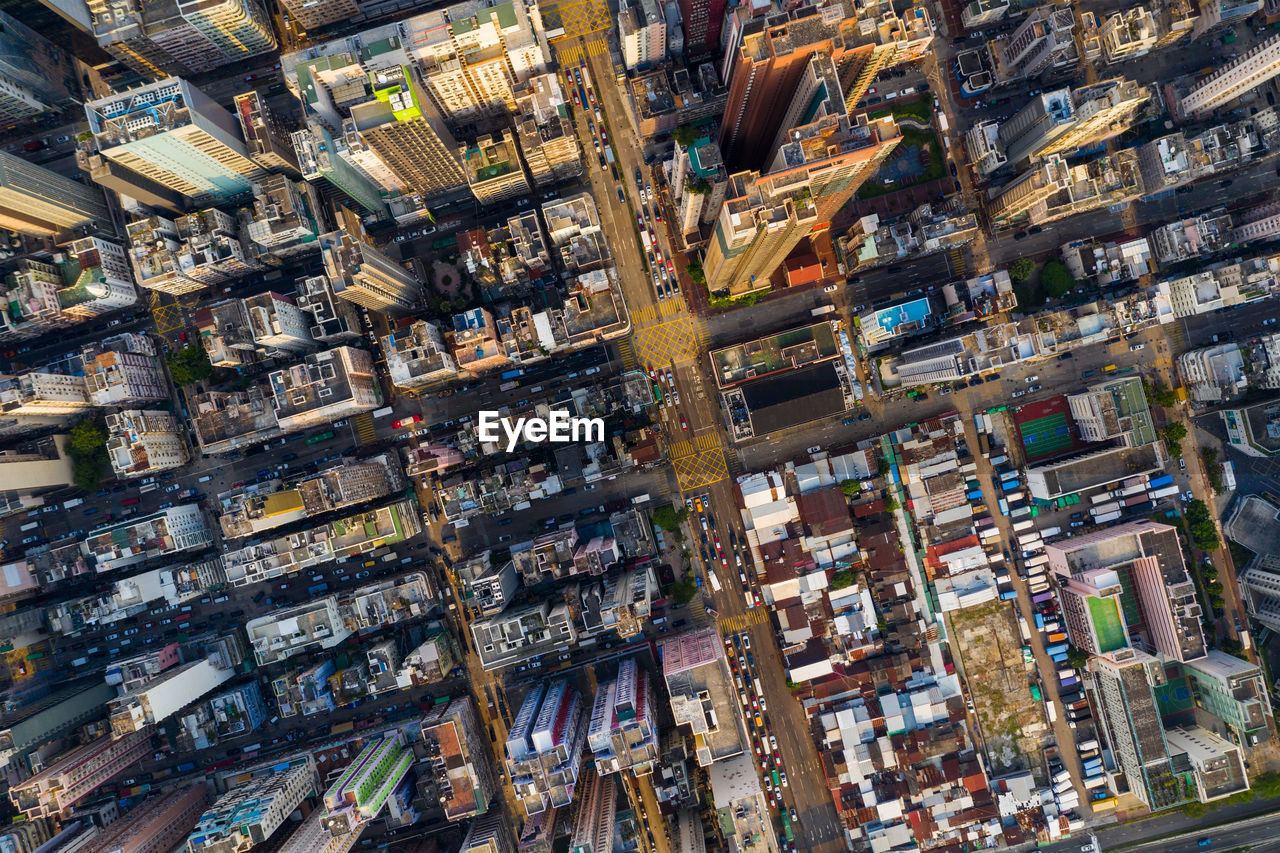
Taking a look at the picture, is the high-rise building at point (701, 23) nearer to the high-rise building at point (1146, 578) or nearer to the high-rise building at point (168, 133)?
the high-rise building at point (168, 133)

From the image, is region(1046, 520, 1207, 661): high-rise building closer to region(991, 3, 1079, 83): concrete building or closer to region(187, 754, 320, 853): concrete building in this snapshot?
region(991, 3, 1079, 83): concrete building

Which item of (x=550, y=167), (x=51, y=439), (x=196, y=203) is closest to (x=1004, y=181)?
(x=550, y=167)

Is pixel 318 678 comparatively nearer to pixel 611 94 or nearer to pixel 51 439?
pixel 51 439

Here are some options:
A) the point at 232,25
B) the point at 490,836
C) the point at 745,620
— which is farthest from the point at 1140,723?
the point at 232,25

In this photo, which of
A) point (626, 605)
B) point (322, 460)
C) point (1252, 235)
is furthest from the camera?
point (322, 460)

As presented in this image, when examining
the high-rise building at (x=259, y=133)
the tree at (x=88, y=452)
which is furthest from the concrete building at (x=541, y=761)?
the high-rise building at (x=259, y=133)

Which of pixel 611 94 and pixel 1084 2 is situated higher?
pixel 611 94
